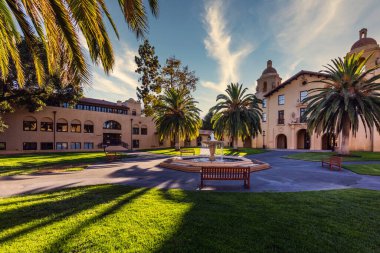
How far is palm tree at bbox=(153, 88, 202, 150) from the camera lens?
28.8 metres

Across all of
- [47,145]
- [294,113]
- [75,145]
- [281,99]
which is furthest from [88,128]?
[294,113]

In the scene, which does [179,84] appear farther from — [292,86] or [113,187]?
[113,187]

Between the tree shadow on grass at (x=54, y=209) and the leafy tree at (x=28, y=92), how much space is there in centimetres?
1437

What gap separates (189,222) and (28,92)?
27.6 m

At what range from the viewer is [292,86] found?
34.6 m

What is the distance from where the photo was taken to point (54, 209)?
5.40 meters

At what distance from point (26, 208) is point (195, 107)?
26.4 metres

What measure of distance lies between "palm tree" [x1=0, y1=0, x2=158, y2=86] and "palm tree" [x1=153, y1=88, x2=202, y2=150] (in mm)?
23047

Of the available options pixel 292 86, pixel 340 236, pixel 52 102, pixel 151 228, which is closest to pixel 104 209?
pixel 151 228

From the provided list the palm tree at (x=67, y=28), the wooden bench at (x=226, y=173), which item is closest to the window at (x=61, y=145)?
the palm tree at (x=67, y=28)

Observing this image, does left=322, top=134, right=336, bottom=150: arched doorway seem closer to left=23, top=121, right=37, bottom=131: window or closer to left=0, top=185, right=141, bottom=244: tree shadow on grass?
left=0, top=185, right=141, bottom=244: tree shadow on grass

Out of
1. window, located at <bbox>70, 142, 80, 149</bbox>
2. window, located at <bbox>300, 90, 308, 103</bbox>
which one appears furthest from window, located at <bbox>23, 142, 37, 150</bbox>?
window, located at <bbox>300, 90, 308, 103</bbox>

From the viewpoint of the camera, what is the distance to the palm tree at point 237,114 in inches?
1060

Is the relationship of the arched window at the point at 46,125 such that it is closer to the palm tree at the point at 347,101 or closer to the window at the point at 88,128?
the window at the point at 88,128
